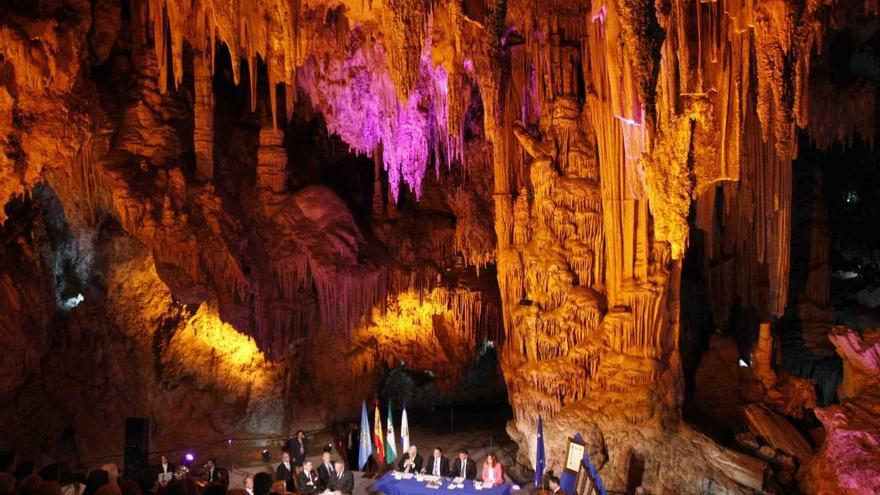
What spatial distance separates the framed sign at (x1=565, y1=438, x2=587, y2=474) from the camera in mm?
8125

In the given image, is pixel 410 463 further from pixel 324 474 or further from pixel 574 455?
pixel 574 455

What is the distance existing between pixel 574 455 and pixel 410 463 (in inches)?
86.5

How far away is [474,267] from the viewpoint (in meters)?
12.9

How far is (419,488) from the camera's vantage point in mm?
8344

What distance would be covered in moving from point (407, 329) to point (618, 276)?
5121mm

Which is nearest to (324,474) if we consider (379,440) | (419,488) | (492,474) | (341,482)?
(341,482)

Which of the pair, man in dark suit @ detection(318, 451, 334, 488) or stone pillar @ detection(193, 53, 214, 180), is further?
stone pillar @ detection(193, 53, 214, 180)

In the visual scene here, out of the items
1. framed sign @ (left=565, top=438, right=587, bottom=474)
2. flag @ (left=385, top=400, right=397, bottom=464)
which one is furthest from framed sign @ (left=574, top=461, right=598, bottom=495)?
flag @ (left=385, top=400, right=397, bottom=464)

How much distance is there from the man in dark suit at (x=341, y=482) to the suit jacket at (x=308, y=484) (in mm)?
172

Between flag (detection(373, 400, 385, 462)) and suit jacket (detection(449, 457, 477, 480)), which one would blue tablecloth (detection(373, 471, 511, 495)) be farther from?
flag (detection(373, 400, 385, 462))

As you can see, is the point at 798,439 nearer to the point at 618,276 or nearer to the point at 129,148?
the point at 618,276

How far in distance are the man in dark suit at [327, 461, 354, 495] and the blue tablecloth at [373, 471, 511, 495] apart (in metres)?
0.32

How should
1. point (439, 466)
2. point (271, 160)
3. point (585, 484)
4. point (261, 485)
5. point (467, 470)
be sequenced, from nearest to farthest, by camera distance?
1. point (261, 485)
2. point (585, 484)
3. point (439, 466)
4. point (467, 470)
5. point (271, 160)

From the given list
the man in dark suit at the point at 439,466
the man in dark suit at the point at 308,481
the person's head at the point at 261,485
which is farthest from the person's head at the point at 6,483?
the man in dark suit at the point at 439,466
